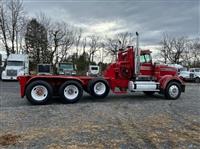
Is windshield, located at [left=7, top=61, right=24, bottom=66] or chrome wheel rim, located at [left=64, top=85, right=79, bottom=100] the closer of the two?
chrome wheel rim, located at [left=64, top=85, right=79, bottom=100]

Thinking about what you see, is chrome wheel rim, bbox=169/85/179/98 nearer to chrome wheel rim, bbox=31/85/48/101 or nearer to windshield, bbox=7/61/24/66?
chrome wheel rim, bbox=31/85/48/101

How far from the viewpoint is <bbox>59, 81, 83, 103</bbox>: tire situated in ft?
34.4

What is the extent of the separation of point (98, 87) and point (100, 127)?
476 cm

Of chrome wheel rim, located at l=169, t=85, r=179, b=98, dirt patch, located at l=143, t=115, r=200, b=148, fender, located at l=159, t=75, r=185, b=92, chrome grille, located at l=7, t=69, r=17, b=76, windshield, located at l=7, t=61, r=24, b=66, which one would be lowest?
dirt patch, located at l=143, t=115, r=200, b=148

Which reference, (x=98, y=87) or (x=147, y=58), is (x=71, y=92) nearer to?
(x=98, y=87)

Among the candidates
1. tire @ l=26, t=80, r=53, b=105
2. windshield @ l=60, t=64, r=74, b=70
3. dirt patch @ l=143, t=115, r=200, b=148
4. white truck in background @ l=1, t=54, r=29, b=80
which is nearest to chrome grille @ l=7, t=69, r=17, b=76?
white truck in background @ l=1, t=54, r=29, b=80

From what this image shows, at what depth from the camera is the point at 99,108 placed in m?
9.41

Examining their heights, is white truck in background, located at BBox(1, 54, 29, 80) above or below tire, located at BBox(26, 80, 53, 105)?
above

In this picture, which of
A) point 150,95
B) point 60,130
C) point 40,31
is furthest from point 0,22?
point 60,130

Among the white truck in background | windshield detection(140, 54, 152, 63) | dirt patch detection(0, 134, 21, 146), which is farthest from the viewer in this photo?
the white truck in background

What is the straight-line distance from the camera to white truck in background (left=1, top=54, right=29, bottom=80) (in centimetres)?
2545

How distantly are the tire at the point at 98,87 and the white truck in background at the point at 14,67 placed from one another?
16291 millimetres

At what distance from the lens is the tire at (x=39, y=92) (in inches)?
399

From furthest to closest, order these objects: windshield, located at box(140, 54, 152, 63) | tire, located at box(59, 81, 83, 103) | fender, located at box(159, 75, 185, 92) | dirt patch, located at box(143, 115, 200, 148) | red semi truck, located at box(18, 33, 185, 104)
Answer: windshield, located at box(140, 54, 152, 63) → fender, located at box(159, 75, 185, 92) → tire, located at box(59, 81, 83, 103) → red semi truck, located at box(18, 33, 185, 104) → dirt patch, located at box(143, 115, 200, 148)
